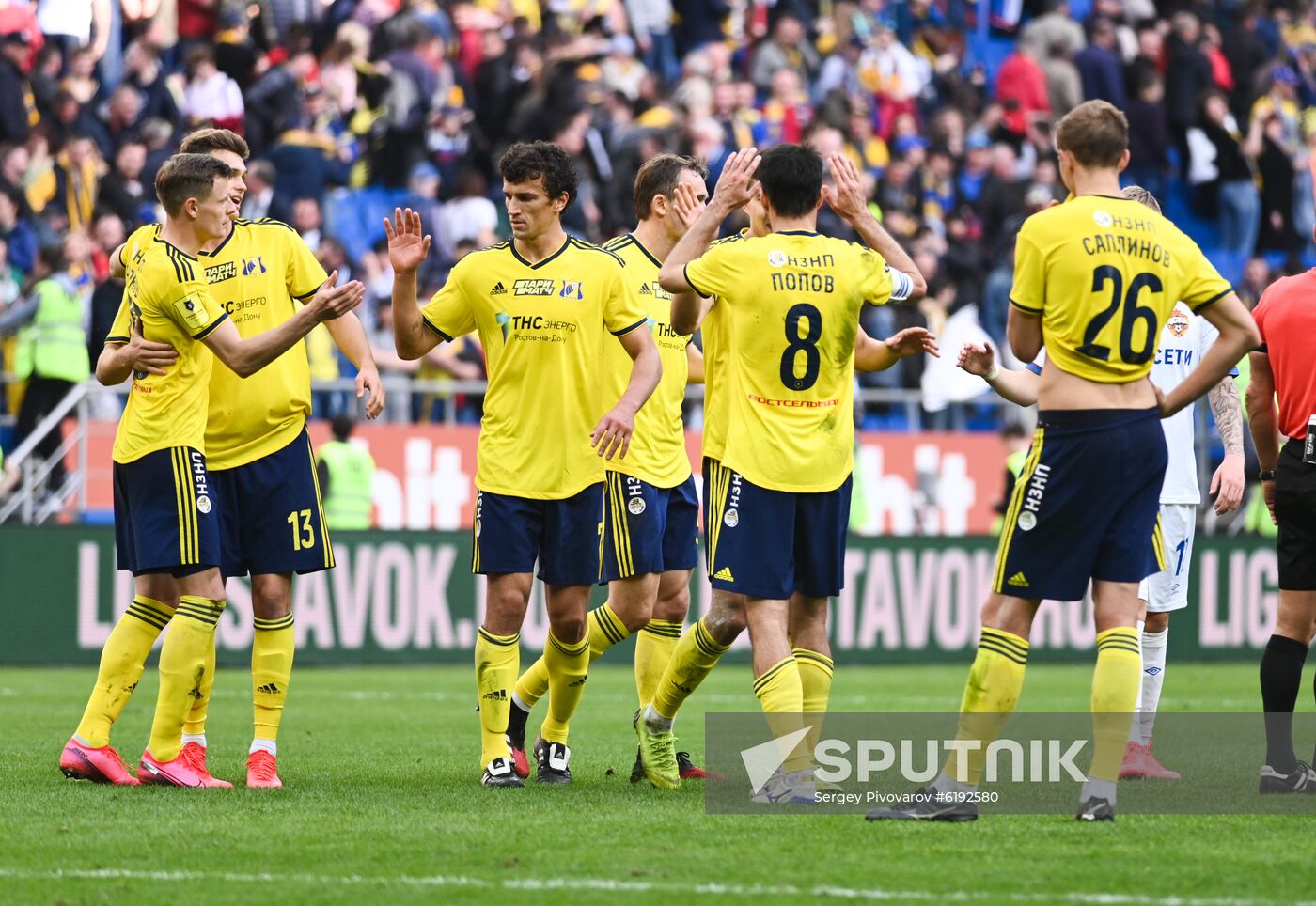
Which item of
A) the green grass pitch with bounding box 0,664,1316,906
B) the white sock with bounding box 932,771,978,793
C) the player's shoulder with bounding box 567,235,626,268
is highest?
the player's shoulder with bounding box 567,235,626,268

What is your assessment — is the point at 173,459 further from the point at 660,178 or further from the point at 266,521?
the point at 660,178

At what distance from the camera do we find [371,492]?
17.2 m

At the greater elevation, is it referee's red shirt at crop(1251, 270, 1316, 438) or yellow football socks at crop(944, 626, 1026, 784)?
referee's red shirt at crop(1251, 270, 1316, 438)

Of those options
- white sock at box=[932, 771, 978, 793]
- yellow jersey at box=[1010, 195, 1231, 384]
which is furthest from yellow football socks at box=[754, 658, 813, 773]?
yellow jersey at box=[1010, 195, 1231, 384]

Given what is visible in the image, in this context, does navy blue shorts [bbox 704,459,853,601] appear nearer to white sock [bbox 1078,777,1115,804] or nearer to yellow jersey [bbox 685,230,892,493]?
yellow jersey [bbox 685,230,892,493]

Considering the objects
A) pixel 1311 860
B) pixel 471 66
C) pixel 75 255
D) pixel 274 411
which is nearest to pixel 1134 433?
pixel 1311 860

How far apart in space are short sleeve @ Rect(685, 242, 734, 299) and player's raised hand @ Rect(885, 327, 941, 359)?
27.4 inches

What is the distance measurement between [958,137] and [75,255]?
11567mm

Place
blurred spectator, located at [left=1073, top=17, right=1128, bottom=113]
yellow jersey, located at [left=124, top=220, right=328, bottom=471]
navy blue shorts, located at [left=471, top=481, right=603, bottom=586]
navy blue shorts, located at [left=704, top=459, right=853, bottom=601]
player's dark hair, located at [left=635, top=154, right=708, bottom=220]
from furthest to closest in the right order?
blurred spectator, located at [left=1073, top=17, right=1128, bottom=113] < player's dark hair, located at [left=635, top=154, right=708, bottom=220] < yellow jersey, located at [left=124, top=220, right=328, bottom=471] < navy blue shorts, located at [left=471, top=481, right=603, bottom=586] < navy blue shorts, located at [left=704, top=459, right=853, bottom=601]

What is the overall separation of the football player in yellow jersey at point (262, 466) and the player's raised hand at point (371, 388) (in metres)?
0.01

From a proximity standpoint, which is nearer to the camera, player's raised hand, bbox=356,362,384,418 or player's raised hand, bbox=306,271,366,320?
player's raised hand, bbox=306,271,366,320

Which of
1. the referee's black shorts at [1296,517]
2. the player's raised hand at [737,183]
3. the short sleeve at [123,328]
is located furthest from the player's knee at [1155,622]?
the short sleeve at [123,328]

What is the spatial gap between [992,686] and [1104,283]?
146cm

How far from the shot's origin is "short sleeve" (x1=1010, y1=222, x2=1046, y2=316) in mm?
6750
